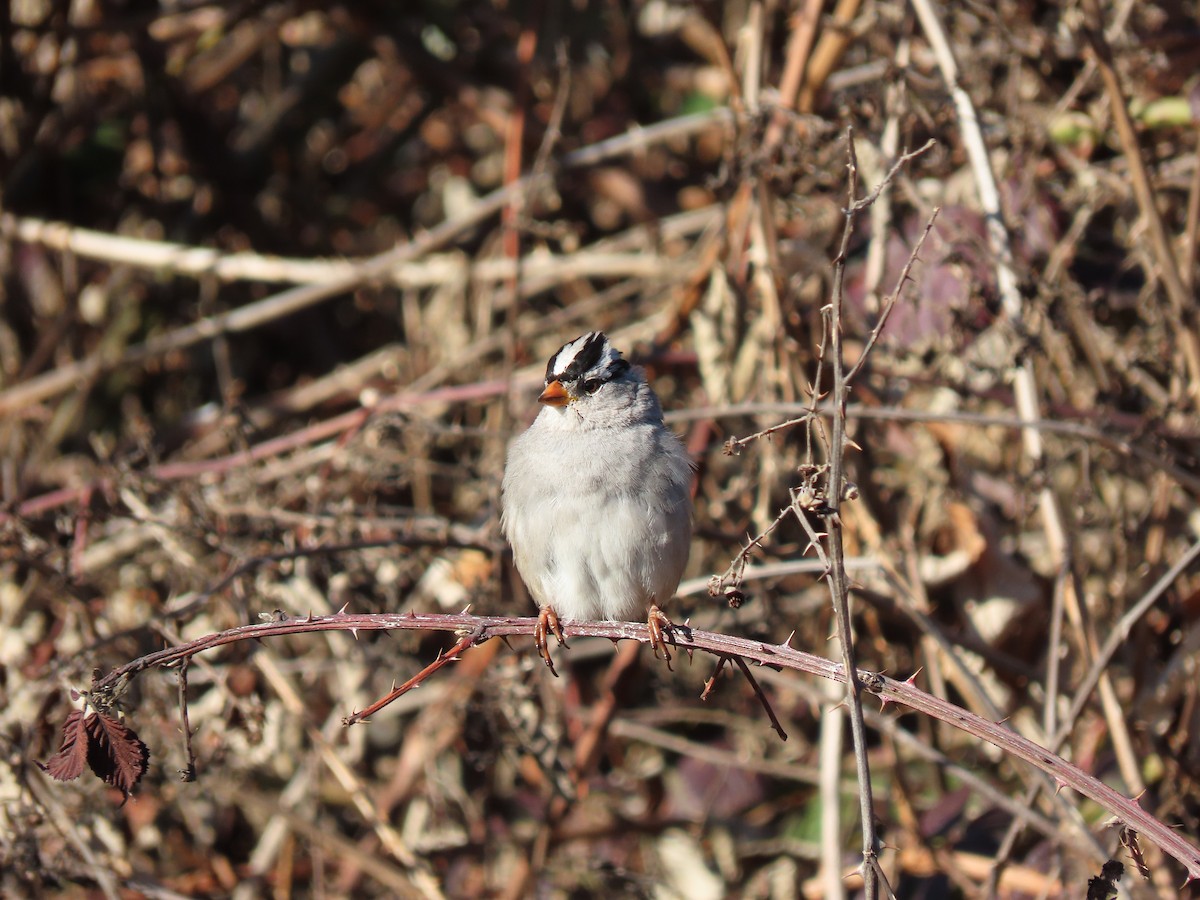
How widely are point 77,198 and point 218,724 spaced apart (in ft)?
9.48

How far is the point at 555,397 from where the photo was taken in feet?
11.9

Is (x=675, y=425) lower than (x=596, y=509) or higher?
lower

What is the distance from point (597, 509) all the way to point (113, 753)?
146 centimetres

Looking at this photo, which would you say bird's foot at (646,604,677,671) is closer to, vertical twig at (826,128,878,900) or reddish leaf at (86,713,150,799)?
vertical twig at (826,128,878,900)

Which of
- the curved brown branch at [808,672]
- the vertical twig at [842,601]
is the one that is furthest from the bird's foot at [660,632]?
the vertical twig at [842,601]

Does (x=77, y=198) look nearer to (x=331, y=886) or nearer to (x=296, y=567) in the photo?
(x=296, y=567)

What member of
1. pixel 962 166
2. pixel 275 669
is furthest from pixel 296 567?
pixel 962 166

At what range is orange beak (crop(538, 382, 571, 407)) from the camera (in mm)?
3631

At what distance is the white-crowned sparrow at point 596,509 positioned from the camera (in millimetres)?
3283

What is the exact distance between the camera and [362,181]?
20.5 ft

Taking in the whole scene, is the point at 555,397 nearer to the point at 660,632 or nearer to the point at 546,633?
the point at 546,633

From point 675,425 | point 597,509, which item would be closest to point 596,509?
point 597,509

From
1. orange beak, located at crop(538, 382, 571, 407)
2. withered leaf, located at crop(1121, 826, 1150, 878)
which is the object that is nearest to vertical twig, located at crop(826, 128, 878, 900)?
withered leaf, located at crop(1121, 826, 1150, 878)

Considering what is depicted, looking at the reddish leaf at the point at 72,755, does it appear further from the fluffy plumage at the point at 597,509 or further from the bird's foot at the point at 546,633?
the fluffy plumage at the point at 597,509
